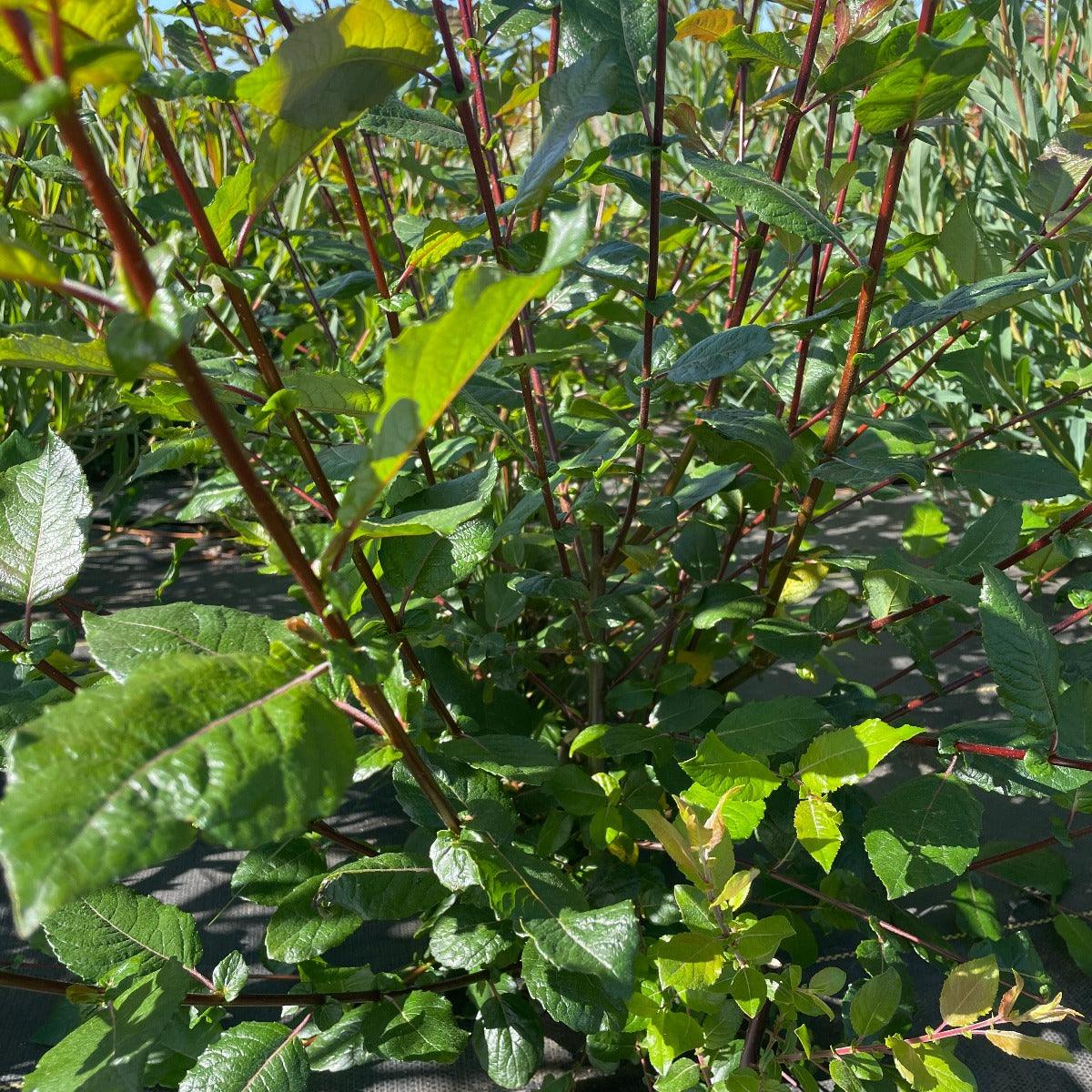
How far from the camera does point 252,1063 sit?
30.2 inches

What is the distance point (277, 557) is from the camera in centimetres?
52

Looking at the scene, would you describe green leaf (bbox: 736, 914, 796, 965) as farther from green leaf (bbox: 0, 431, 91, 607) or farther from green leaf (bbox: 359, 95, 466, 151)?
green leaf (bbox: 359, 95, 466, 151)

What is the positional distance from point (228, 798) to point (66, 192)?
6.23 feet

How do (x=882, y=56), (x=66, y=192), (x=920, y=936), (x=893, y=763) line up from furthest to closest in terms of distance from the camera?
(x=66, y=192)
(x=893, y=763)
(x=920, y=936)
(x=882, y=56)

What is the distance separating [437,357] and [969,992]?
2.34ft

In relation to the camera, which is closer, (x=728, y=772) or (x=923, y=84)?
(x=923, y=84)

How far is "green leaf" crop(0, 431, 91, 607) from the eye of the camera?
28.5 inches

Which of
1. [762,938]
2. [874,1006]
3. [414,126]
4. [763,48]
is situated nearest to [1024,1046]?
[874,1006]

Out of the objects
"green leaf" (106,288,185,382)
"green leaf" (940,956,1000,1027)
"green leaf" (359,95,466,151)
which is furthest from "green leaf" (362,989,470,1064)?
"green leaf" (359,95,466,151)

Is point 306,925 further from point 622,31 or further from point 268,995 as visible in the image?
point 622,31

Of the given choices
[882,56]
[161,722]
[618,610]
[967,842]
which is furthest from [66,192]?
[967,842]

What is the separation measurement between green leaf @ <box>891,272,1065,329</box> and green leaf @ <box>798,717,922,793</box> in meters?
0.35

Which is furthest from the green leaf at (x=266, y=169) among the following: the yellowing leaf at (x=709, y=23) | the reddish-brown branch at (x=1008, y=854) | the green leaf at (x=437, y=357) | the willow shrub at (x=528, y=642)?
the reddish-brown branch at (x=1008, y=854)

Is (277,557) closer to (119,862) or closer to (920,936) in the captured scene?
(119,862)
